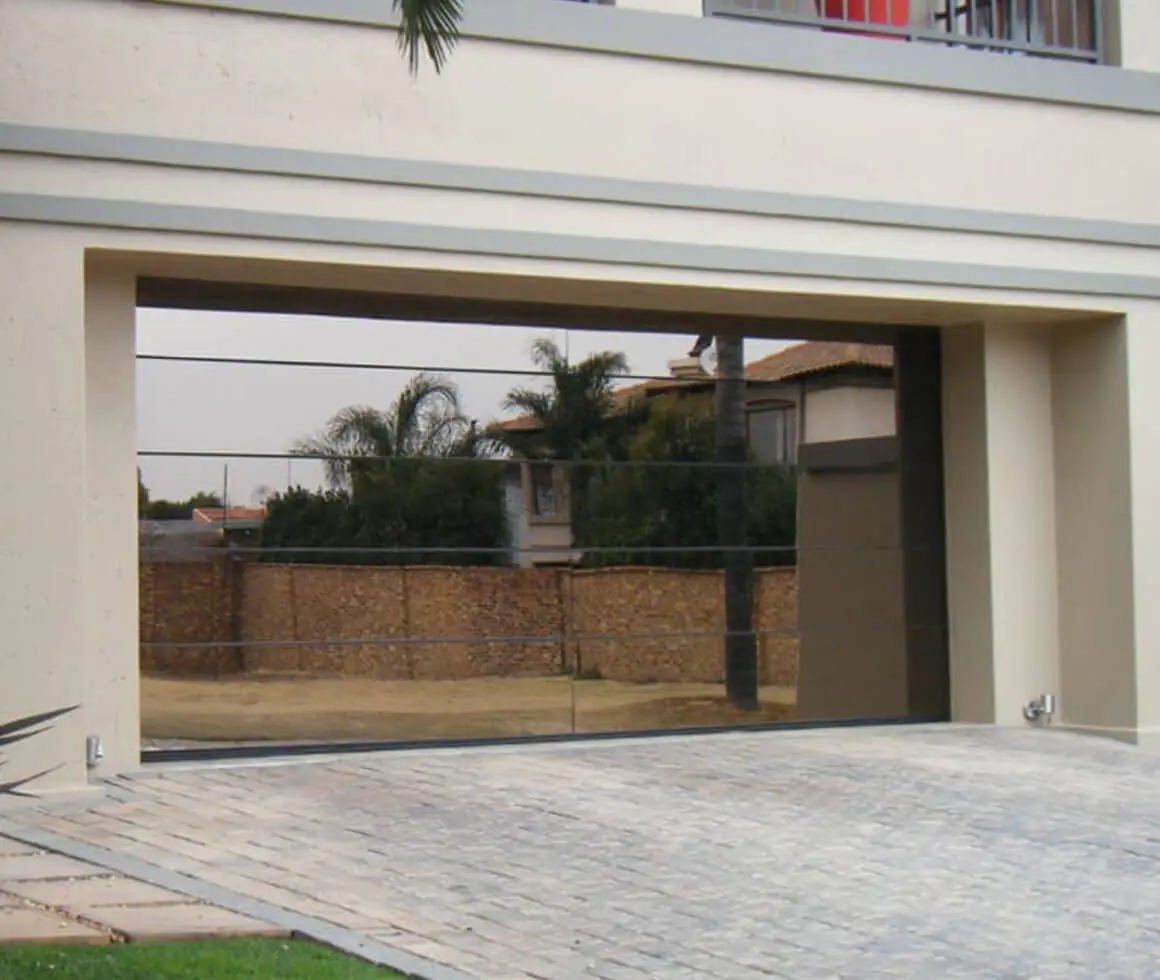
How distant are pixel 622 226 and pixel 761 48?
5.99ft

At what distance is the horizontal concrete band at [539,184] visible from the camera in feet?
36.7

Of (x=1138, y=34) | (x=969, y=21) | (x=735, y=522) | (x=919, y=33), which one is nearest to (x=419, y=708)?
(x=735, y=522)

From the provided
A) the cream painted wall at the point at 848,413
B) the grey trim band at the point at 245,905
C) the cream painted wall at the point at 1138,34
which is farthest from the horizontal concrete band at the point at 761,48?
the grey trim band at the point at 245,905

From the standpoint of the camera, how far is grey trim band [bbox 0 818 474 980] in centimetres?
738

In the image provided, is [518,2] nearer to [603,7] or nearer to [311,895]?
[603,7]

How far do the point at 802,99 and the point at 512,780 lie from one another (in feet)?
17.9

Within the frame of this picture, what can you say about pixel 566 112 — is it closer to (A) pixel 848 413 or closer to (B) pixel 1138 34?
(A) pixel 848 413

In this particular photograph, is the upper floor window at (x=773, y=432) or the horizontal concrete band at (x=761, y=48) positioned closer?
the horizontal concrete band at (x=761, y=48)

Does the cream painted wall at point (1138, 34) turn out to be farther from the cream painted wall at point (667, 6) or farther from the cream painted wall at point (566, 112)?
the cream painted wall at point (667, 6)

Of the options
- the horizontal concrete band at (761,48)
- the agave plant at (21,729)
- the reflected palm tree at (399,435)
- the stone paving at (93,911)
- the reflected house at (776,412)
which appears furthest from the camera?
the reflected house at (776,412)

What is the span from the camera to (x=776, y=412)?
14695 millimetres

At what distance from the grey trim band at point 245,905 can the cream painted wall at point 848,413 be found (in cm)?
724

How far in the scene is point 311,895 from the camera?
28.0ft

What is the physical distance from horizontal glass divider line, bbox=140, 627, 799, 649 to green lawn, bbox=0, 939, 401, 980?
5036 mm
